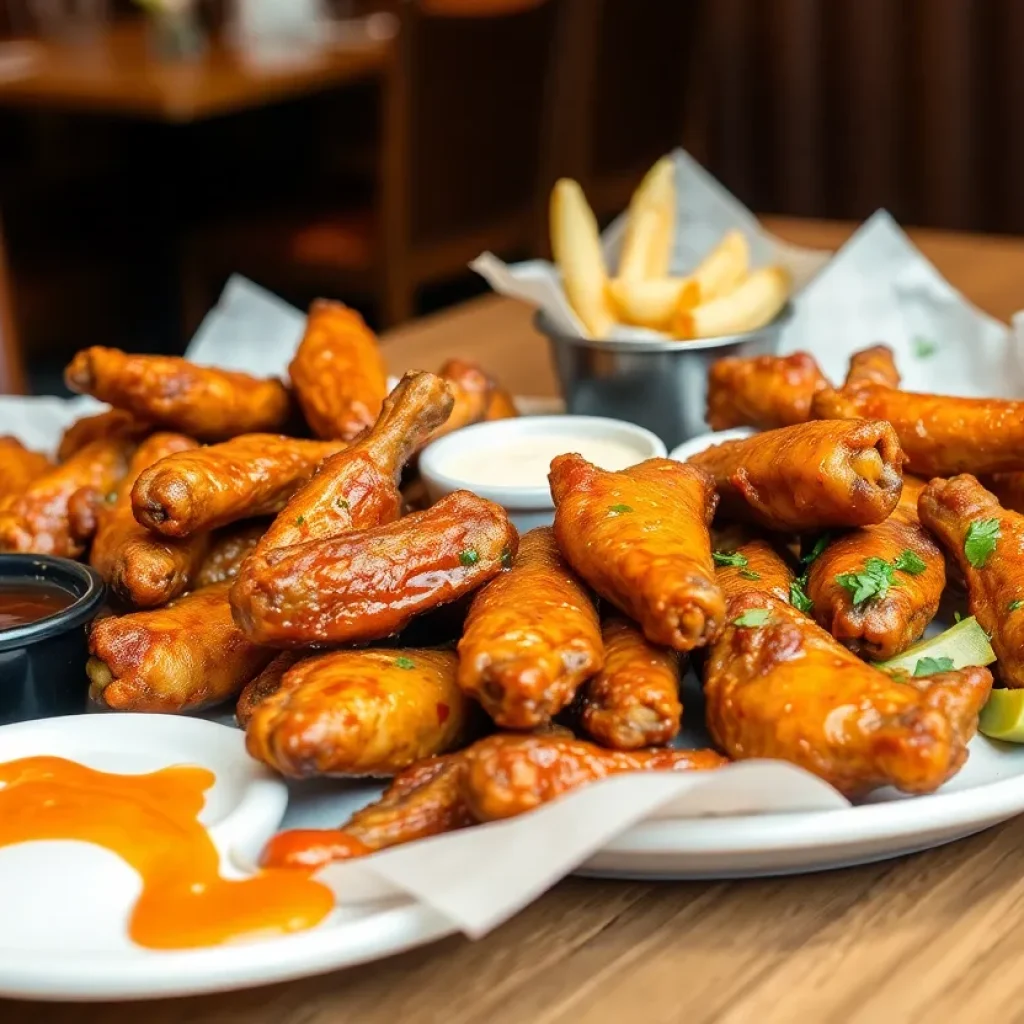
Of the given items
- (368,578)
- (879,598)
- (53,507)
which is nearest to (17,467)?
(53,507)

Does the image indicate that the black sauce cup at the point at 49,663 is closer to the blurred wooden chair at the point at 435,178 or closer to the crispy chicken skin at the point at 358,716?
the crispy chicken skin at the point at 358,716

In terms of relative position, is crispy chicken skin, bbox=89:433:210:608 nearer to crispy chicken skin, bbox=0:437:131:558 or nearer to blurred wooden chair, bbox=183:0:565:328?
crispy chicken skin, bbox=0:437:131:558

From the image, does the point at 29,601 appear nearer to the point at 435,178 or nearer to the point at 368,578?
the point at 368,578

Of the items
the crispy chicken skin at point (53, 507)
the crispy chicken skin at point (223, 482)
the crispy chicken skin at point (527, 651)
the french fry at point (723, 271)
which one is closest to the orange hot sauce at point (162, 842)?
the crispy chicken skin at point (527, 651)

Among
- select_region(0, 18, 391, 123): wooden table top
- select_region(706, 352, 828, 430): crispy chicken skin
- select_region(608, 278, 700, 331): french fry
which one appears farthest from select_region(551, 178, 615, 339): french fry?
select_region(0, 18, 391, 123): wooden table top

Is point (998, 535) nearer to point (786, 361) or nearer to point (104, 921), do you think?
point (786, 361)

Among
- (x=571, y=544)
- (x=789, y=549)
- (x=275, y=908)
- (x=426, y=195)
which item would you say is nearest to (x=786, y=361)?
(x=789, y=549)
